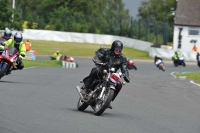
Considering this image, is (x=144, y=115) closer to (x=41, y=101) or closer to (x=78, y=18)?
(x=41, y=101)

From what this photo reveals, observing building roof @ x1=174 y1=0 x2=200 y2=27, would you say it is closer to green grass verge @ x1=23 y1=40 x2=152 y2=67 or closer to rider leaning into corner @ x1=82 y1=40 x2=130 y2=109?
green grass verge @ x1=23 y1=40 x2=152 y2=67

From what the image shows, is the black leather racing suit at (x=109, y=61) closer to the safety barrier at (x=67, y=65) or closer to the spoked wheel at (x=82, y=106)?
the spoked wheel at (x=82, y=106)

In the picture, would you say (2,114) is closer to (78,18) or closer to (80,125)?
(80,125)

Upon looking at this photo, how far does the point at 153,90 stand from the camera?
71.2ft

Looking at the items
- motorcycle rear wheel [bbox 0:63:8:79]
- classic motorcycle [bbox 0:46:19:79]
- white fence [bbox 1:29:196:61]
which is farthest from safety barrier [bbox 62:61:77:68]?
white fence [bbox 1:29:196:61]

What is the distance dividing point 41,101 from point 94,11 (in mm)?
89922

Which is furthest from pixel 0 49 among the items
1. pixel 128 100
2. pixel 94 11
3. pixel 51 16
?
pixel 94 11

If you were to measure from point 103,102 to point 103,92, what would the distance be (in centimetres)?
19

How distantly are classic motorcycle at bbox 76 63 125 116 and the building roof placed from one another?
60300 millimetres

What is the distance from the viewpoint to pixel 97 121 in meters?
11.4

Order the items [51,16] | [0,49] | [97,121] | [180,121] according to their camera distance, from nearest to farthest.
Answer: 1. [97,121]
2. [180,121]
3. [0,49]
4. [51,16]

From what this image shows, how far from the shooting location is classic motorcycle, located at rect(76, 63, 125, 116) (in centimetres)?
1226

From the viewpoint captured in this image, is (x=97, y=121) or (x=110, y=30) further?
(x=110, y=30)

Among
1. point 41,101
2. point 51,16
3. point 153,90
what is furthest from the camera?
point 51,16
